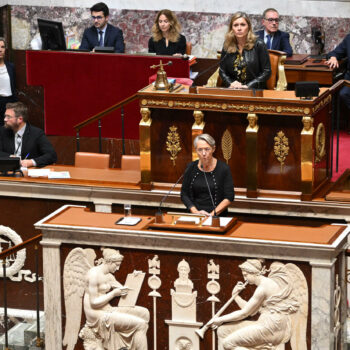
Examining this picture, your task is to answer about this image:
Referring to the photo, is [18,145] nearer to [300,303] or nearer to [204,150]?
[204,150]

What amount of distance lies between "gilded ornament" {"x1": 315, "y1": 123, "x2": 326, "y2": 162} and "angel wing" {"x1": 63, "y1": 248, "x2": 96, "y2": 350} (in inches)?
102

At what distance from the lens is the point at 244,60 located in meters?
9.41

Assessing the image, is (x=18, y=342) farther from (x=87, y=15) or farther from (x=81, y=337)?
(x=87, y=15)

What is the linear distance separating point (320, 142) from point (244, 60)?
0.99 metres

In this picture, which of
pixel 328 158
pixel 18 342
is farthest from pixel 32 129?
pixel 328 158

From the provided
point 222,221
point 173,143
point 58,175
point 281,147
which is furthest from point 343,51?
point 222,221

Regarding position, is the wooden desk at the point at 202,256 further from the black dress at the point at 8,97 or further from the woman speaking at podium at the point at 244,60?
the black dress at the point at 8,97

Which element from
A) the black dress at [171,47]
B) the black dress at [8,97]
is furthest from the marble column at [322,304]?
the black dress at [8,97]

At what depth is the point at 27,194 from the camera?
9.92m

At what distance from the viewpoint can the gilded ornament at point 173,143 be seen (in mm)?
9523

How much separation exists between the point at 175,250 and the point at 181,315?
48cm

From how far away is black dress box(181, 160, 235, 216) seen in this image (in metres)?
8.42

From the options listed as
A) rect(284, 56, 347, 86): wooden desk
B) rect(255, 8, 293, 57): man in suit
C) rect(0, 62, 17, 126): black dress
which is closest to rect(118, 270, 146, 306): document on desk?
rect(284, 56, 347, 86): wooden desk

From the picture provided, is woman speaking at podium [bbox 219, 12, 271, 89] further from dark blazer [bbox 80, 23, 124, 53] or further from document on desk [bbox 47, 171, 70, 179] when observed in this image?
dark blazer [bbox 80, 23, 124, 53]
